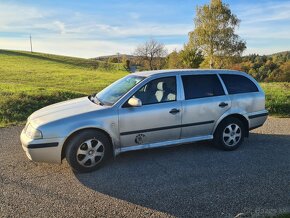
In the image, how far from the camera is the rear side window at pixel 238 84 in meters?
6.66

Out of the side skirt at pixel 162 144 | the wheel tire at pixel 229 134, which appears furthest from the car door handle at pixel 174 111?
the wheel tire at pixel 229 134

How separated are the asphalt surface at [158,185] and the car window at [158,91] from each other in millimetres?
1079

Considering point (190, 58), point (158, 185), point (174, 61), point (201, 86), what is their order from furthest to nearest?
point (174, 61) → point (190, 58) → point (201, 86) → point (158, 185)

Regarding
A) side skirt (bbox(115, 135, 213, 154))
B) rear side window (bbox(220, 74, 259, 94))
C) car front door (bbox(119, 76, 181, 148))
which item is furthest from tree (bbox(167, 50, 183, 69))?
car front door (bbox(119, 76, 181, 148))

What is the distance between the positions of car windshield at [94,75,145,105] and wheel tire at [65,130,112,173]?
69cm

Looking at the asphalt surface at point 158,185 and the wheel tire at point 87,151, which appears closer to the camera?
the asphalt surface at point 158,185

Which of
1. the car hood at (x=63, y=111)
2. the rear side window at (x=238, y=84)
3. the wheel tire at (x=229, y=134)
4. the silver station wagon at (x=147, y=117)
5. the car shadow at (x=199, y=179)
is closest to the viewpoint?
the car shadow at (x=199, y=179)

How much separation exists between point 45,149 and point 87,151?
2.11ft

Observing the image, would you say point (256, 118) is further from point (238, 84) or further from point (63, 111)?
point (63, 111)

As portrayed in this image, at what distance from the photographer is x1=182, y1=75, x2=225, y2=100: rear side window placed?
6242 mm

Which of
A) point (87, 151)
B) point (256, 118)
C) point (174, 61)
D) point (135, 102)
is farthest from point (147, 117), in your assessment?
point (174, 61)

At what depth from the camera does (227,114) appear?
6.45 meters

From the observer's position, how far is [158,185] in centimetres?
495

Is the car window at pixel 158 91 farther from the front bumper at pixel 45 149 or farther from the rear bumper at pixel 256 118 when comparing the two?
the rear bumper at pixel 256 118
